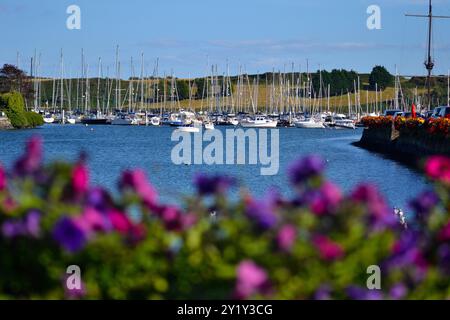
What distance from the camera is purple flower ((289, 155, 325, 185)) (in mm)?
6664

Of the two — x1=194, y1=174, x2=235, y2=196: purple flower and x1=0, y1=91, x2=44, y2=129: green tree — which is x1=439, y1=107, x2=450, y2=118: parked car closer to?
x1=194, y1=174, x2=235, y2=196: purple flower

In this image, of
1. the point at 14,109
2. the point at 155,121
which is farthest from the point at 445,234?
the point at 155,121

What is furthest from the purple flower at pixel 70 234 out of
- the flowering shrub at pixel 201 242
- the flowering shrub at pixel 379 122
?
the flowering shrub at pixel 379 122

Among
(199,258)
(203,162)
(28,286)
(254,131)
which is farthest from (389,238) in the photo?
(254,131)

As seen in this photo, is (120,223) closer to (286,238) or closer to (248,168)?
(286,238)

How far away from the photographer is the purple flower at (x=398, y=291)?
6676mm

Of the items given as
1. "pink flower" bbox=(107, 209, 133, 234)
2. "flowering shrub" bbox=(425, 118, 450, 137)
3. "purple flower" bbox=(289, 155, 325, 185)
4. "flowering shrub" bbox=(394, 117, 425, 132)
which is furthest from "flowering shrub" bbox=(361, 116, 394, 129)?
"pink flower" bbox=(107, 209, 133, 234)

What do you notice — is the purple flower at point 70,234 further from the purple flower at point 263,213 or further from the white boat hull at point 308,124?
the white boat hull at point 308,124

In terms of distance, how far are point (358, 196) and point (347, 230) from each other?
269 mm

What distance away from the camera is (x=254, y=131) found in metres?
140

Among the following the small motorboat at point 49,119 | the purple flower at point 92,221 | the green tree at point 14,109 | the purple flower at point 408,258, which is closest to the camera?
the purple flower at point 92,221

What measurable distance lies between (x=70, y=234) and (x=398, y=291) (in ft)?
6.87

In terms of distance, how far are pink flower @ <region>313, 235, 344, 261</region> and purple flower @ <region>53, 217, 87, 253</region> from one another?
1.38 m

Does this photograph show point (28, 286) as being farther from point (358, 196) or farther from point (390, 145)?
point (390, 145)
